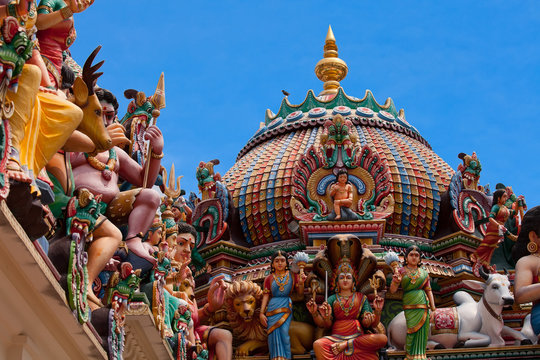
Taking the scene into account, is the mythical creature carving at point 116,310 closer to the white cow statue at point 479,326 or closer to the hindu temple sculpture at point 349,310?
the hindu temple sculpture at point 349,310

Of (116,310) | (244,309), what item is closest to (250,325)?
(244,309)

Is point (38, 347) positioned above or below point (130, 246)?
below

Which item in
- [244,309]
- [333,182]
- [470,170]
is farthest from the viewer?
[470,170]

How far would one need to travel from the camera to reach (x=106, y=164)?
41.8 feet

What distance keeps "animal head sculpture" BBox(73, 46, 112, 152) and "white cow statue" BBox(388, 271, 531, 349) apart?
26.1 feet

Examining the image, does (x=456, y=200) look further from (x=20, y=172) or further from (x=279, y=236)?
(x=20, y=172)

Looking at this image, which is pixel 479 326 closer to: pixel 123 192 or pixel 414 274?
pixel 414 274

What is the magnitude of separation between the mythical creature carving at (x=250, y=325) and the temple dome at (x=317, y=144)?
4.47 metres

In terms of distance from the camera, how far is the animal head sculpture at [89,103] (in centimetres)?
1154

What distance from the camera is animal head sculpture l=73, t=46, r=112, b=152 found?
11.5m

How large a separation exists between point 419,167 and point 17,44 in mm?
15088

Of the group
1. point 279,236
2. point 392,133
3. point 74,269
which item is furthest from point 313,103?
point 74,269

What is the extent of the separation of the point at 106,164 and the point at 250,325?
5.75 m

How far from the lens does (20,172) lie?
30.0ft
